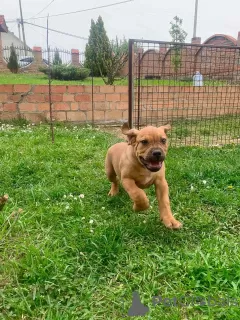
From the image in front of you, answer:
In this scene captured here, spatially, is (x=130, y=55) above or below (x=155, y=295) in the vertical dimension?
above

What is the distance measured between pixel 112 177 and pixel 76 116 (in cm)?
463

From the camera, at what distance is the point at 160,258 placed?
238 centimetres

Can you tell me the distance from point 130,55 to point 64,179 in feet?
8.11

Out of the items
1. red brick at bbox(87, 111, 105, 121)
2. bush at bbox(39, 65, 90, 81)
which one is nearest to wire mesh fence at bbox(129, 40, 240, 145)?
red brick at bbox(87, 111, 105, 121)

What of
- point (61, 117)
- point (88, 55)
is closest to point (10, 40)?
point (88, 55)

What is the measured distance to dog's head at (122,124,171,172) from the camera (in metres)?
2.62

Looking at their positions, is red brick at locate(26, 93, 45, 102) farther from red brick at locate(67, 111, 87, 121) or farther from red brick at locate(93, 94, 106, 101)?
red brick at locate(93, 94, 106, 101)

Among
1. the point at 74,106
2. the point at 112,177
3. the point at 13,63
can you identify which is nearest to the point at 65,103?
the point at 74,106

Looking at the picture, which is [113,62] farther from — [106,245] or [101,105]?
[106,245]

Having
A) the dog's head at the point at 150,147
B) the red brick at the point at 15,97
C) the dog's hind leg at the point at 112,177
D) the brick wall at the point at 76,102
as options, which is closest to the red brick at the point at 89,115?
the brick wall at the point at 76,102

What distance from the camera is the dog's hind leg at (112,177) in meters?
3.60

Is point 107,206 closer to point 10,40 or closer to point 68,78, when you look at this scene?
point 68,78

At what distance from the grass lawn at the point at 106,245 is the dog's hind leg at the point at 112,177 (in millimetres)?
96

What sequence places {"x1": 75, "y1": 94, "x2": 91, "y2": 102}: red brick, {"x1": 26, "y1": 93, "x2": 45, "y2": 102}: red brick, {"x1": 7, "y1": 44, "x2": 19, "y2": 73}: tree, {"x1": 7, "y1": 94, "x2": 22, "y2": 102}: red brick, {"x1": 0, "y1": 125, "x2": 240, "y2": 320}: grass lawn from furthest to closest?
{"x1": 7, "y1": 44, "x2": 19, "y2": 73}: tree → {"x1": 75, "y1": 94, "x2": 91, "y2": 102}: red brick → {"x1": 26, "y1": 93, "x2": 45, "y2": 102}: red brick → {"x1": 7, "y1": 94, "x2": 22, "y2": 102}: red brick → {"x1": 0, "y1": 125, "x2": 240, "y2": 320}: grass lawn
